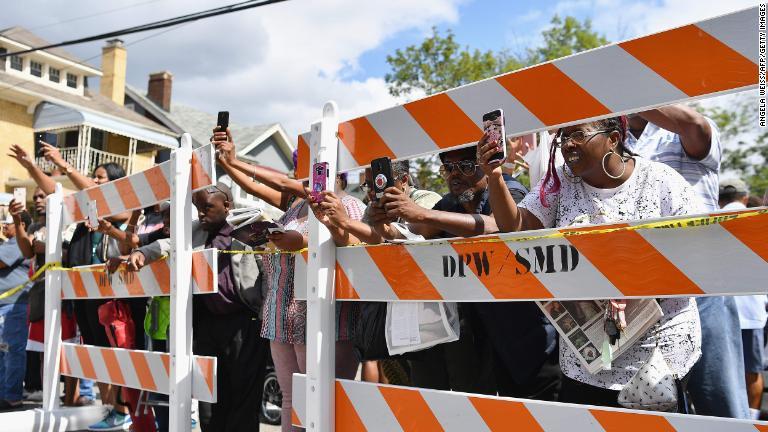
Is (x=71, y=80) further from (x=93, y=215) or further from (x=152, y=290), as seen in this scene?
(x=152, y=290)

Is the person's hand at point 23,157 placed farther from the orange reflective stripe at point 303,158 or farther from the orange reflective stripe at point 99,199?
the orange reflective stripe at point 303,158

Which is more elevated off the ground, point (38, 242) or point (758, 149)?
point (758, 149)

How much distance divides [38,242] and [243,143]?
28.8 metres

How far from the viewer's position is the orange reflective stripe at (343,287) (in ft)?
10.5

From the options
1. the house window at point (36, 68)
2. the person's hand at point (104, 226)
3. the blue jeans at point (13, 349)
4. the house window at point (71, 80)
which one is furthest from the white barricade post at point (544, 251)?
the house window at point (71, 80)

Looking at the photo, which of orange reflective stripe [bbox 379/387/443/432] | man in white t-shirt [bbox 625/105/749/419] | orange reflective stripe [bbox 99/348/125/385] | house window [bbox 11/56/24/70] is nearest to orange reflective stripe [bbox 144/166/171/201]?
orange reflective stripe [bbox 99/348/125/385]

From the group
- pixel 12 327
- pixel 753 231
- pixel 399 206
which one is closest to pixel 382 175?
pixel 399 206

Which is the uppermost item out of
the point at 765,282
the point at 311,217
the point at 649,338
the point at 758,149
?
the point at 758,149

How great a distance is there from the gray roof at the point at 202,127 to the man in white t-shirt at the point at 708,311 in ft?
107

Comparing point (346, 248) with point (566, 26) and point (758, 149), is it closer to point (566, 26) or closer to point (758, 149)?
point (566, 26)

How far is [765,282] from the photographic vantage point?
2053mm

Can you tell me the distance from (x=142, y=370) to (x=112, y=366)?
45 centimetres

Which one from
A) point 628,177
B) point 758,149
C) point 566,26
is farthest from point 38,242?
point 758,149

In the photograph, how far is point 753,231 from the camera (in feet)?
6.87
